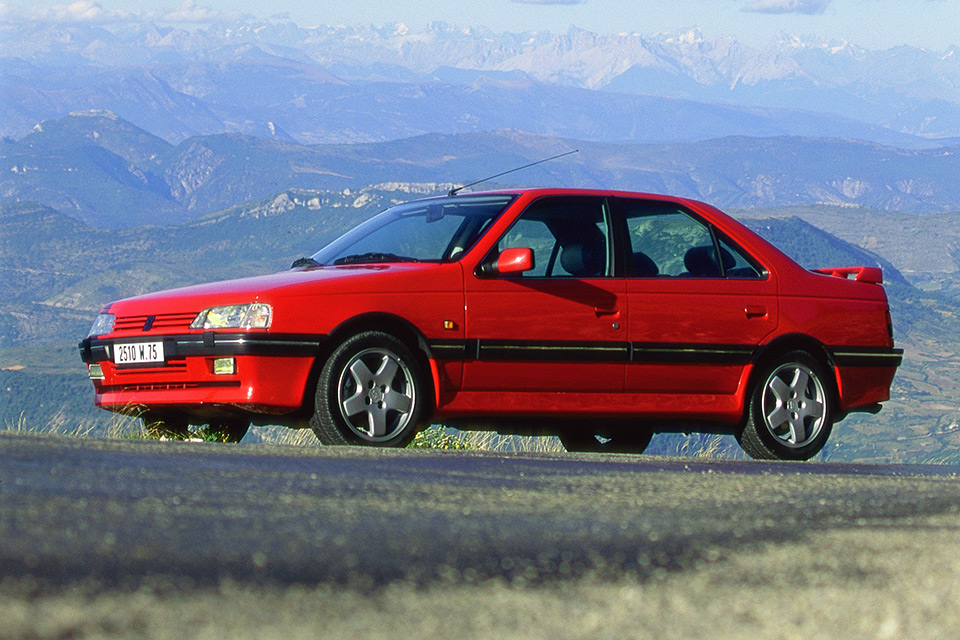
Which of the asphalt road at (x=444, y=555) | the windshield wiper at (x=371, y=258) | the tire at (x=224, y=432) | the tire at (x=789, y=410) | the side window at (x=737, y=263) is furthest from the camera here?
the tire at (x=224, y=432)

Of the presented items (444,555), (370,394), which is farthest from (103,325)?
(444,555)

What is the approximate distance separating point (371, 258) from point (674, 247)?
5.97ft

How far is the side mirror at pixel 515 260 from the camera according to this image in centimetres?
624

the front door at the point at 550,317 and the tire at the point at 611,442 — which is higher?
the front door at the point at 550,317

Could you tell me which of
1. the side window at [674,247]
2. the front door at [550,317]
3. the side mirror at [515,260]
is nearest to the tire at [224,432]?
the front door at [550,317]

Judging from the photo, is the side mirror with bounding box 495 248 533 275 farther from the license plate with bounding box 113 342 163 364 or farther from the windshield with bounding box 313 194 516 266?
the license plate with bounding box 113 342 163 364

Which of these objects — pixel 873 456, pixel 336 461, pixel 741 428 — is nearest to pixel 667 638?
pixel 336 461

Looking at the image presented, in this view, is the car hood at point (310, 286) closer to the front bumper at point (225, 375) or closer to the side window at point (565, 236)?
the front bumper at point (225, 375)

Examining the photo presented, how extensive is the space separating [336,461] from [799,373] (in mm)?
3462

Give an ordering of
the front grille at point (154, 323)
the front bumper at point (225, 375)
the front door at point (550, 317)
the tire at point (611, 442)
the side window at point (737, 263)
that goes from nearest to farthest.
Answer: the front bumper at point (225, 375) → the front grille at point (154, 323) → the front door at point (550, 317) → the side window at point (737, 263) → the tire at point (611, 442)

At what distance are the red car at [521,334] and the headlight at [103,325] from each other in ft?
0.05

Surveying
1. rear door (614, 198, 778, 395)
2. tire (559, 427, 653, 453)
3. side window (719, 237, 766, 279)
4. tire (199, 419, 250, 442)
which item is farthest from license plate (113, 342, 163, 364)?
side window (719, 237, 766, 279)

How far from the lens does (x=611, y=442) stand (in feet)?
27.5

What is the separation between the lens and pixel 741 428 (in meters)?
7.18
